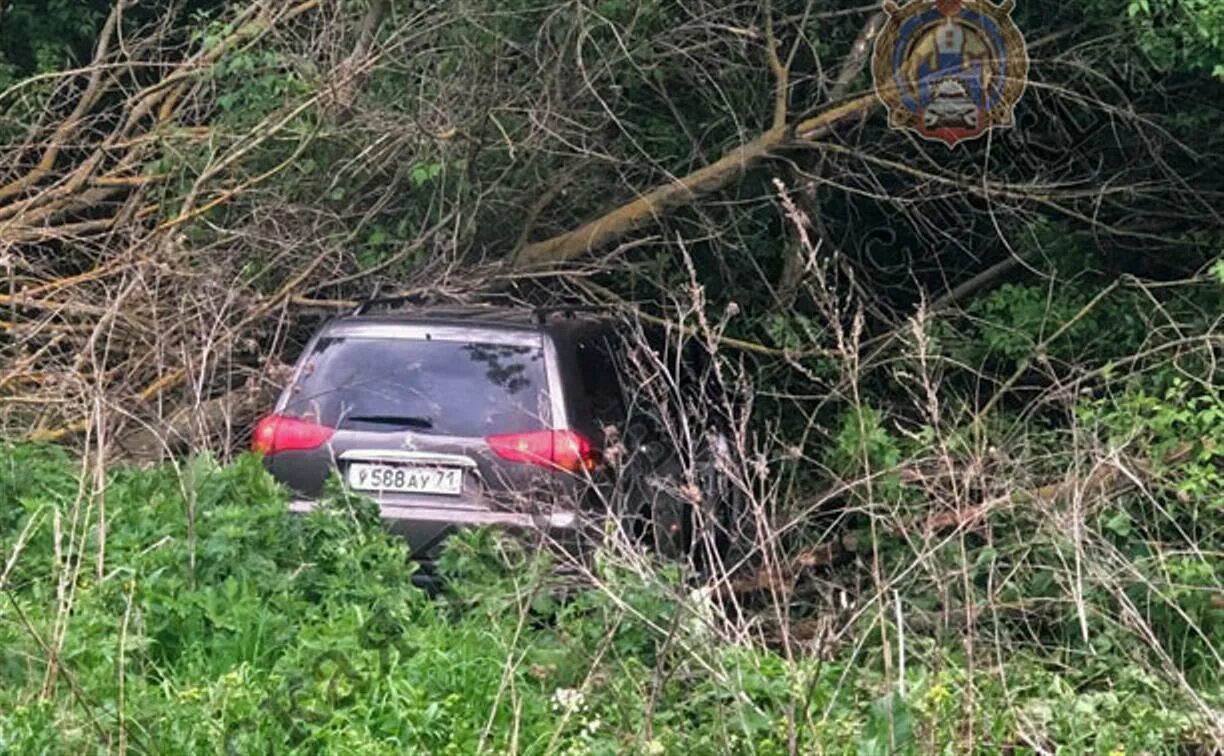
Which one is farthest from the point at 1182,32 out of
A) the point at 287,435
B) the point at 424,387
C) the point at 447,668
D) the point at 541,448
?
the point at 447,668

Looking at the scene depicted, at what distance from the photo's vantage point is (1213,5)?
8219 mm

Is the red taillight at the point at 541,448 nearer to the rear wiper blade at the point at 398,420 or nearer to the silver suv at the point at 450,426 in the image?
the silver suv at the point at 450,426

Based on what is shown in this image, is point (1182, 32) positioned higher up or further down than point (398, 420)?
higher up

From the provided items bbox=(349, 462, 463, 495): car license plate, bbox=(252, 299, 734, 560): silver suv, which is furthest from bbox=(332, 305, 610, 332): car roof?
bbox=(349, 462, 463, 495): car license plate

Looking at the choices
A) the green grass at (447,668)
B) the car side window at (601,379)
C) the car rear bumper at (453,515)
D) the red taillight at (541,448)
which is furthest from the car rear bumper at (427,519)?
the car side window at (601,379)

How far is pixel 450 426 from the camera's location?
708 cm

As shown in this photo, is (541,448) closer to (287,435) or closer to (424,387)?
(424,387)

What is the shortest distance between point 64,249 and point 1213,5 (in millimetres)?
6305

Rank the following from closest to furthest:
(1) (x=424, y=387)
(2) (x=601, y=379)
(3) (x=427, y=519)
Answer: (3) (x=427, y=519) < (1) (x=424, y=387) < (2) (x=601, y=379)

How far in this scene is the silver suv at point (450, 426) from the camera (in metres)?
6.93

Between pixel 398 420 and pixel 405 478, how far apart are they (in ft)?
0.90

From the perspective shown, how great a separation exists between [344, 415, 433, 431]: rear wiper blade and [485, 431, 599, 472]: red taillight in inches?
12.2

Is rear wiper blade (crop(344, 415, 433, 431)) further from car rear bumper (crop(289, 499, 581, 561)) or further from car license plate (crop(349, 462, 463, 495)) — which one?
car rear bumper (crop(289, 499, 581, 561))

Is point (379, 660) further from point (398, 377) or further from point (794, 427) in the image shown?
point (794, 427)
